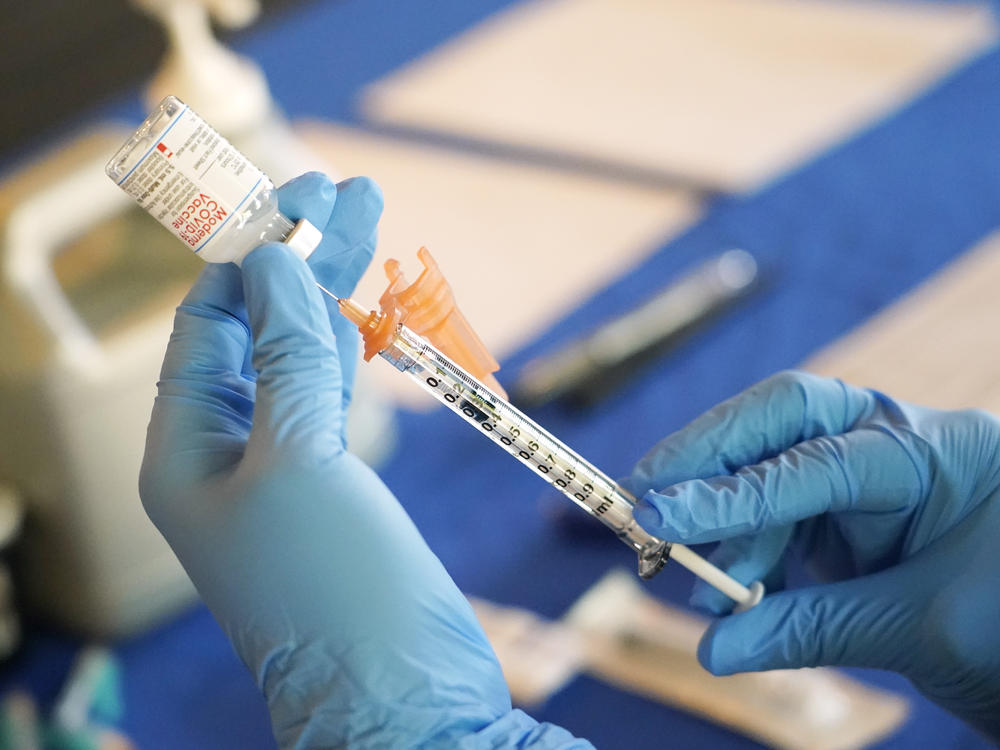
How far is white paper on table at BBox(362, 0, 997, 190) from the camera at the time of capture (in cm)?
150

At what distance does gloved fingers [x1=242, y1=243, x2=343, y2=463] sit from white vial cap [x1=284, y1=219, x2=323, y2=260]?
16mm

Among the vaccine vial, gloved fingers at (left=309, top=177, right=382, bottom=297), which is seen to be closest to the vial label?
the vaccine vial

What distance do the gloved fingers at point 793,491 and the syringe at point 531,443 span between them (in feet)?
0.07

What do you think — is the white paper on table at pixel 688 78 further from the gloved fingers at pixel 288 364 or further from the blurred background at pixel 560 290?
the gloved fingers at pixel 288 364

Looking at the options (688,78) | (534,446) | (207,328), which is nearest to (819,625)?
(534,446)

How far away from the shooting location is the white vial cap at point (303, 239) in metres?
0.63

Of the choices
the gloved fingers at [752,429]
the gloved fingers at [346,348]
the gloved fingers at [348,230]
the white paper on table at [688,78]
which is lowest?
the gloved fingers at [752,429]

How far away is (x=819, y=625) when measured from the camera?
709 millimetres

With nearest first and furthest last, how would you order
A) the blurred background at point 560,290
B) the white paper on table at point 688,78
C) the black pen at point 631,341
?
the blurred background at point 560,290 < the black pen at point 631,341 < the white paper on table at point 688,78

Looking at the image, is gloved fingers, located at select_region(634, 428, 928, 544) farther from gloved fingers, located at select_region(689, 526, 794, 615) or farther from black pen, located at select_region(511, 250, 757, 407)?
black pen, located at select_region(511, 250, 757, 407)

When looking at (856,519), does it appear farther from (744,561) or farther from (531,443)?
(531,443)

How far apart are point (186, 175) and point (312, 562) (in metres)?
0.21

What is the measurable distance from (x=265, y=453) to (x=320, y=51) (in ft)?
4.93

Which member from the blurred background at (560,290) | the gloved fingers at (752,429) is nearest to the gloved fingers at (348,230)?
the gloved fingers at (752,429)
